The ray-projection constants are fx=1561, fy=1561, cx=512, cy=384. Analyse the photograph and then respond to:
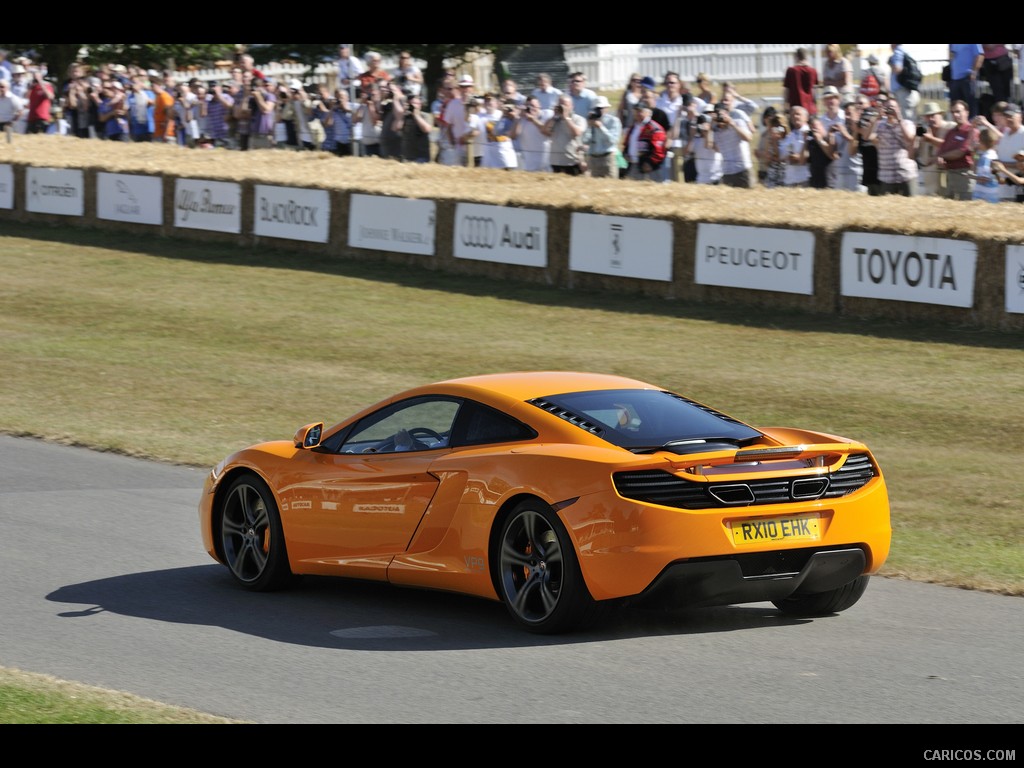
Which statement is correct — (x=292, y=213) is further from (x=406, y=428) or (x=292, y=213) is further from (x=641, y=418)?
(x=641, y=418)

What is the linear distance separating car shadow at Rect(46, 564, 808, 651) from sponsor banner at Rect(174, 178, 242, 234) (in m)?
18.9

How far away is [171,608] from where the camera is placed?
8883 millimetres

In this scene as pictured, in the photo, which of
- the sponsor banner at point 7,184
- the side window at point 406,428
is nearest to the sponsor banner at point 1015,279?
the side window at point 406,428

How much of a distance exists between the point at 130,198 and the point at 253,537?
21371 mm

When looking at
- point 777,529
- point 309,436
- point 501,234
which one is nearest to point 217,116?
point 501,234

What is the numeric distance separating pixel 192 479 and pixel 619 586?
Answer: 248 inches

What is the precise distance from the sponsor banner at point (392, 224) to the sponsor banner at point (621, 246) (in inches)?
117

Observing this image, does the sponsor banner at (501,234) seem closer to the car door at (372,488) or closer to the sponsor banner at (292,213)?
the sponsor banner at (292,213)

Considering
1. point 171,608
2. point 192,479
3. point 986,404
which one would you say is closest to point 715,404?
point 986,404

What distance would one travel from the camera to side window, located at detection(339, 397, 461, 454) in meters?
8.67

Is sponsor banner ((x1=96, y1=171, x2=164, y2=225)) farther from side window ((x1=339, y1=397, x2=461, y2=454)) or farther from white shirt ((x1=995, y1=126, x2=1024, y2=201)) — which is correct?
side window ((x1=339, y1=397, x2=461, y2=454))

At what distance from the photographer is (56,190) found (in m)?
30.5

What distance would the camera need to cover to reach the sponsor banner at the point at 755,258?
20.1 m

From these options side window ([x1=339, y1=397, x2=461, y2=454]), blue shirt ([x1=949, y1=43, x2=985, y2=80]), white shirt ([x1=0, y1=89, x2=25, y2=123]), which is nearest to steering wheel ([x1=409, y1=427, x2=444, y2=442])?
side window ([x1=339, y1=397, x2=461, y2=454])
